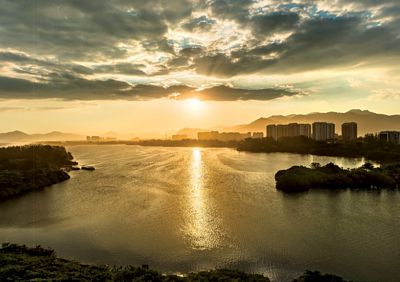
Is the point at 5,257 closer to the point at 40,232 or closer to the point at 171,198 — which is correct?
the point at 40,232

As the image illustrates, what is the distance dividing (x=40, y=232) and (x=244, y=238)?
1618 centimetres

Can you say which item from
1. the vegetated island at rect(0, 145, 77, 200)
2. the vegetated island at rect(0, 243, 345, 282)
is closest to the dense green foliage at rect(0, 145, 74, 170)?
the vegetated island at rect(0, 145, 77, 200)

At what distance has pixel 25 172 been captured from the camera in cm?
5053

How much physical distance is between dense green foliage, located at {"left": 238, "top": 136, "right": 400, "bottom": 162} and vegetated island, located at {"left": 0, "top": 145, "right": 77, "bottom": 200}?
74.3 m

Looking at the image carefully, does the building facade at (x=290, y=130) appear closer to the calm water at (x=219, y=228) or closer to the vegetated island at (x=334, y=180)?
the vegetated island at (x=334, y=180)

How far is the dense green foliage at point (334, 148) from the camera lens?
85.4 meters

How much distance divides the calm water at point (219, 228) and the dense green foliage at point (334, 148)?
50610mm

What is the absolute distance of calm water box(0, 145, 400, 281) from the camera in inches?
767

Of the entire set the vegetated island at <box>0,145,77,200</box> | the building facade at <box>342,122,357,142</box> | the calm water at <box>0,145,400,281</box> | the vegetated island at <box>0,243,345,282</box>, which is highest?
the building facade at <box>342,122,357,142</box>

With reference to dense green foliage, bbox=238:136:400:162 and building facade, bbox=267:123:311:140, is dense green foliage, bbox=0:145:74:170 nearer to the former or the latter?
dense green foliage, bbox=238:136:400:162

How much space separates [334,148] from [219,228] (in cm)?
9043

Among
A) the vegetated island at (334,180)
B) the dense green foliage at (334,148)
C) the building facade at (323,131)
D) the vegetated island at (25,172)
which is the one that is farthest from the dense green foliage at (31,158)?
the building facade at (323,131)

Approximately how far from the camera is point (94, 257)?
20.2 m

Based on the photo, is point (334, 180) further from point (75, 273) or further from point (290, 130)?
point (290, 130)
